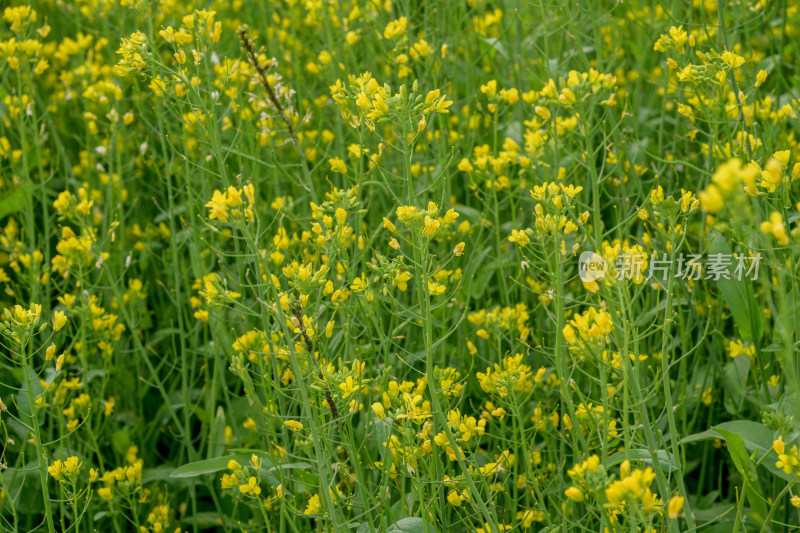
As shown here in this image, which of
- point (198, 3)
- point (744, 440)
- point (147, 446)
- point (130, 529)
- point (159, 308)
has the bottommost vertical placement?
point (130, 529)

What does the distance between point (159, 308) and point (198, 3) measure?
142 centimetres

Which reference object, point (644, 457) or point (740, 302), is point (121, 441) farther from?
point (740, 302)

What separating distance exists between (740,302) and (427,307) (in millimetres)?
1147

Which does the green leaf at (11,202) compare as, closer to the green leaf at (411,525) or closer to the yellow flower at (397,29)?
the yellow flower at (397,29)

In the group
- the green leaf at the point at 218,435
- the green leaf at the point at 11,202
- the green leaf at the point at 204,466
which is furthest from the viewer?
the green leaf at the point at 11,202

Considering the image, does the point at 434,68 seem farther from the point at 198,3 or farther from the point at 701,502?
the point at 701,502

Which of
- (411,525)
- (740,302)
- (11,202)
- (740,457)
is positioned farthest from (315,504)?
(11,202)

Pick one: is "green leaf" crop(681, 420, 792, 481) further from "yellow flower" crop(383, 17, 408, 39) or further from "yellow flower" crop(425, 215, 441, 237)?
"yellow flower" crop(383, 17, 408, 39)

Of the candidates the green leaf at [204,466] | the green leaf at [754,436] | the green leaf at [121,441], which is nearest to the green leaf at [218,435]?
the green leaf at [121,441]

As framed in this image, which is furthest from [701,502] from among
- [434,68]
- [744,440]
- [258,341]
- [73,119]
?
[73,119]

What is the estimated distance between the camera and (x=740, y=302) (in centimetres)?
243

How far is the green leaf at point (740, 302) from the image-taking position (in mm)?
2406

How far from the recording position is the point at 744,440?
2.17 m

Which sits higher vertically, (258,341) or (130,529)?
(258,341)
